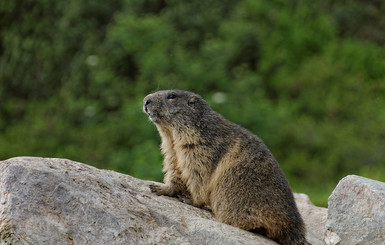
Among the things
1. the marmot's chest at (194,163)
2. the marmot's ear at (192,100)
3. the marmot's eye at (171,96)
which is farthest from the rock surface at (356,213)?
the marmot's eye at (171,96)

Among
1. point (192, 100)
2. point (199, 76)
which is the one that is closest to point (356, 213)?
point (192, 100)

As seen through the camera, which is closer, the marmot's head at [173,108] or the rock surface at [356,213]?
the rock surface at [356,213]

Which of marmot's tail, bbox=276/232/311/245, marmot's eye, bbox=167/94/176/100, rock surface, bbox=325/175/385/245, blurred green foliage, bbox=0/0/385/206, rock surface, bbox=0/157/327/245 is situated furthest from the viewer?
blurred green foliage, bbox=0/0/385/206

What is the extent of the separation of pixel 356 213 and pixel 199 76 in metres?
6.76

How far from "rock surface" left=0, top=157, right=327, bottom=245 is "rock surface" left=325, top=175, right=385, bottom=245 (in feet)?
2.08

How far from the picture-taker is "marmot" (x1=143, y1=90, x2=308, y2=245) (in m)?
5.22

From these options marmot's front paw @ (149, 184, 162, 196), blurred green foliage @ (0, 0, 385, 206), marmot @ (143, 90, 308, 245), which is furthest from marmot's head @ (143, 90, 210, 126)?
blurred green foliage @ (0, 0, 385, 206)

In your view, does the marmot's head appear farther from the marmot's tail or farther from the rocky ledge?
the marmot's tail

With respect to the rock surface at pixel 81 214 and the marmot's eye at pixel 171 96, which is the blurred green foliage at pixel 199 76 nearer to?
the marmot's eye at pixel 171 96

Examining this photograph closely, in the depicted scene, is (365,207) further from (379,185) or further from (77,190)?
(77,190)

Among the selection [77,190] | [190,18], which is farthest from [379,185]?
[190,18]

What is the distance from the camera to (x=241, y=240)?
186 inches

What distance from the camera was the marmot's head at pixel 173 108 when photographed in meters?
5.84

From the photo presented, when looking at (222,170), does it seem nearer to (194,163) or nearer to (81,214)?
(194,163)
